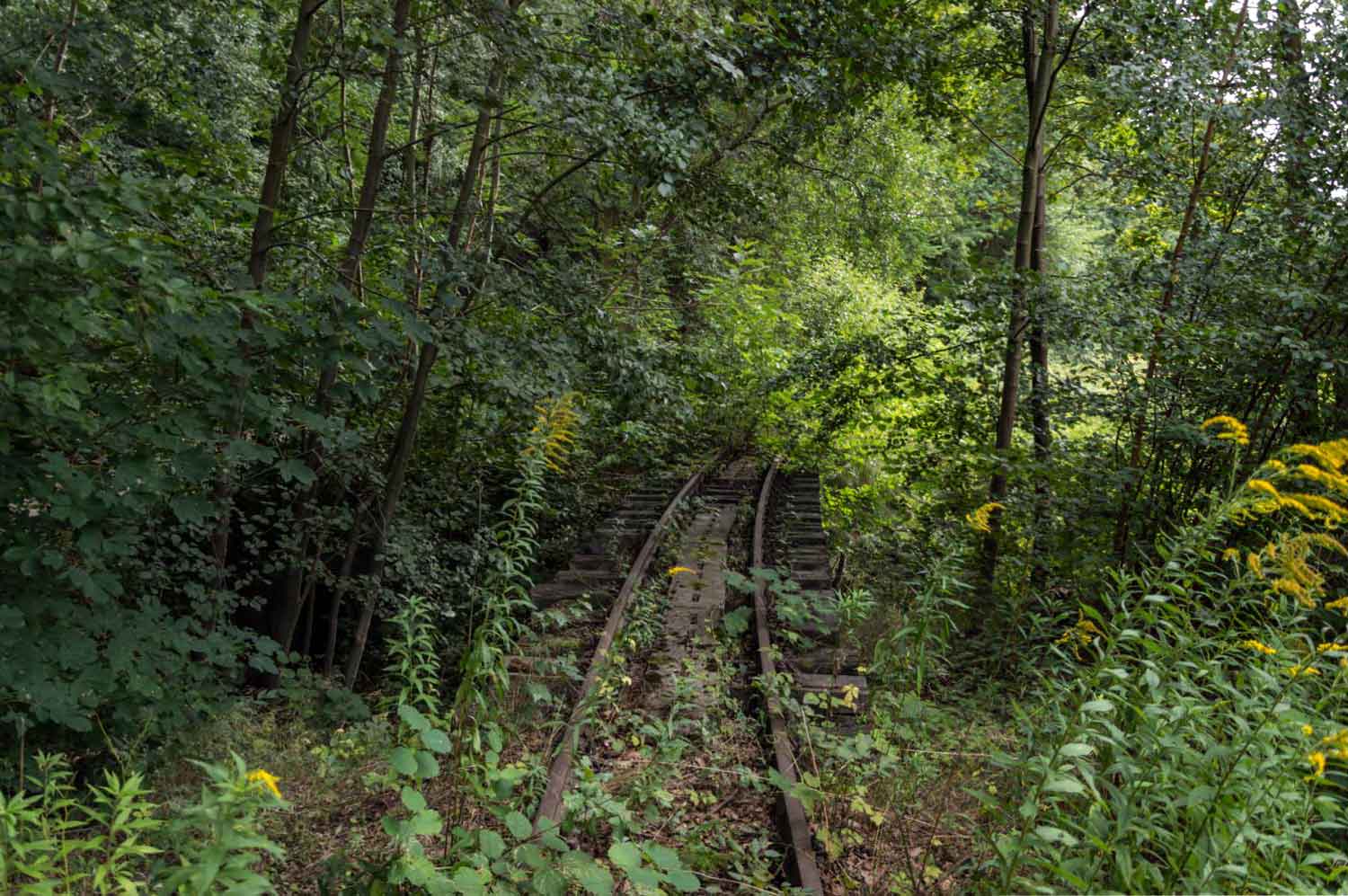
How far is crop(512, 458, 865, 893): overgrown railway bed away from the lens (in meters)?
3.86

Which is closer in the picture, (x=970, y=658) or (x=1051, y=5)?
(x=970, y=658)

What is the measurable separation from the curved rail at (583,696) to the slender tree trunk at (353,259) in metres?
2.29

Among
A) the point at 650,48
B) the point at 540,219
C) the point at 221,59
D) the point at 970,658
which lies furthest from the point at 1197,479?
the point at 221,59

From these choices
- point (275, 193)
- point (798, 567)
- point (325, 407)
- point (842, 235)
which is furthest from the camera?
point (842, 235)

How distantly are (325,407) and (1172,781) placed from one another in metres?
5.35

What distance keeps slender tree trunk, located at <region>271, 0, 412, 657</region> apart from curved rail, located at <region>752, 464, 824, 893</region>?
10.6 feet

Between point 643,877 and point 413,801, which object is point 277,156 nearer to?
point 413,801

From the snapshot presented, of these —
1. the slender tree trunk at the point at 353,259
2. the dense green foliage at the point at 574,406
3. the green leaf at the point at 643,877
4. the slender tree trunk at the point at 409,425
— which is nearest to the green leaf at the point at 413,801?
the dense green foliage at the point at 574,406

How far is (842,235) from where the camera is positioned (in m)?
16.9

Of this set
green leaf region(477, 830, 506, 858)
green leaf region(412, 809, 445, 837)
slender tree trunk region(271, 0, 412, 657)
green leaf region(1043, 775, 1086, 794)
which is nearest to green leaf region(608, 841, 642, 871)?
green leaf region(477, 830, 506, 858)

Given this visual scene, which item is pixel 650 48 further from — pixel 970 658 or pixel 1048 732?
pixel 970 658

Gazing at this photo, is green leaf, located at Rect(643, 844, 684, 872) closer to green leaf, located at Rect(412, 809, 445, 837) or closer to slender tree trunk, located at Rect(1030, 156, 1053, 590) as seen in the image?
green leaf, located at Rect(412, 809, 445, 837)

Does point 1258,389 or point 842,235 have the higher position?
point 842,235

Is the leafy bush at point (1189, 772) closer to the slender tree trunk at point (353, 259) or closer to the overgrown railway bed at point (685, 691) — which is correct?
the overgrown railway bed at point (685, 691)
